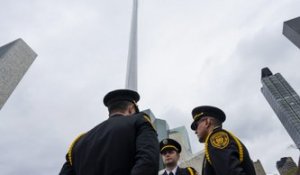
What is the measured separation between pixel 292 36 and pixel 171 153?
6816 cm

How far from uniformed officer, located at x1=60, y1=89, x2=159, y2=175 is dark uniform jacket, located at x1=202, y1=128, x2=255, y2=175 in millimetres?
601

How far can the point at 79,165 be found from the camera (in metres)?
1.99

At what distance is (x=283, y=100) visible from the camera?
349 feet

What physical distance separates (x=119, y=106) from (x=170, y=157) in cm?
228

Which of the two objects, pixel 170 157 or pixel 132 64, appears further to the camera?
pixel 132 64

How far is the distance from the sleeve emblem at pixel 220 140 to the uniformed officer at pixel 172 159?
1.85 metres

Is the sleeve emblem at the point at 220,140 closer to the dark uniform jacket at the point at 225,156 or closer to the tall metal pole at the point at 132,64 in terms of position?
the dark uniform jacket at the point at 225,156

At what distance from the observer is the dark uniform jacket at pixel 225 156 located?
2039 mm

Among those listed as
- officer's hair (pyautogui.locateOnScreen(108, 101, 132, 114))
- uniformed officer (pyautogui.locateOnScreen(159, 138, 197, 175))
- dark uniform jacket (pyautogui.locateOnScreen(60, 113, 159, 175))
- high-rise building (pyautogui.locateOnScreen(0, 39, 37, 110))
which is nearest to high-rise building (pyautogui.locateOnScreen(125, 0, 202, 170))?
uniformed officer (pyautogui.locateOnScreen(159, 138, 197, 175))

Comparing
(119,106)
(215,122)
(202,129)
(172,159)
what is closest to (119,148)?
(119,106)

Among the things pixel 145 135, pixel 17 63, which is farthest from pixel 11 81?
pixel 145 135

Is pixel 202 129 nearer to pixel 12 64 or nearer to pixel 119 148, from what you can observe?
pixel 119 148

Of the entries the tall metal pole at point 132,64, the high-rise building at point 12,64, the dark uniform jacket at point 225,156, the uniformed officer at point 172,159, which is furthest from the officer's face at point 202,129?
the high-rise building at point 12,64

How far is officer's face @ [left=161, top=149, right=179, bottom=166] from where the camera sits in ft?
13.5
